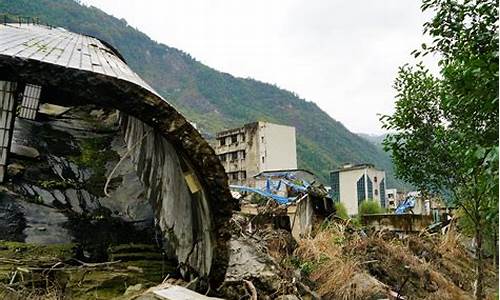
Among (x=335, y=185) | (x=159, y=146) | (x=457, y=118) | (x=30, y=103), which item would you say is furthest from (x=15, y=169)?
(x=335, y=185)

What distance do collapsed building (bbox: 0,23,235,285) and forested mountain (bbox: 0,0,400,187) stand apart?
195 feet

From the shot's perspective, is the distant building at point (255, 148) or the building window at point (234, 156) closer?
the distant building at point (255, 148)

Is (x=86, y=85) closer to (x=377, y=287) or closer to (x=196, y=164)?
(x=196, y=164)

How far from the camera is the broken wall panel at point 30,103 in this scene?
21.9ft

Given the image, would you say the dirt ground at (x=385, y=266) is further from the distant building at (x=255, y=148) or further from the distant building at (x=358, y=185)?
the distant building at (x=358, y=185)

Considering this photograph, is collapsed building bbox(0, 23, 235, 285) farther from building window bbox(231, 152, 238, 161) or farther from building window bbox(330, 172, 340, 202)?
building window bbox(330, 172, 340, 202)

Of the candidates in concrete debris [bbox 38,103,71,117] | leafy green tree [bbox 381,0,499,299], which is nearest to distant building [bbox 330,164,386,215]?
leafy green tree [bbox 381,0,499,299]

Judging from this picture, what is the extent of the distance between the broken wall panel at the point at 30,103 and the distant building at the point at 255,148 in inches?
1094

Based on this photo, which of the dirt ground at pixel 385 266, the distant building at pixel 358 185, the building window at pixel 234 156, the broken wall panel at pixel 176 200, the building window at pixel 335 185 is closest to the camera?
the broken wall panel at pixel 176 200

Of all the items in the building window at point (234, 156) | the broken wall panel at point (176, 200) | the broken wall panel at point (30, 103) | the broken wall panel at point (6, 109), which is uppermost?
the building window at point (234, 156)

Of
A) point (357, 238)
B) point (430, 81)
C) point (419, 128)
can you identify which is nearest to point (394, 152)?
point (419, 128)

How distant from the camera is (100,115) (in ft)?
29.4

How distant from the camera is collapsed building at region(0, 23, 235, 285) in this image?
3.62 metres

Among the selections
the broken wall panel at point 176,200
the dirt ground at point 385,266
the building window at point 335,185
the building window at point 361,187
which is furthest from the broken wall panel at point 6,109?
the building window at point 335,185
